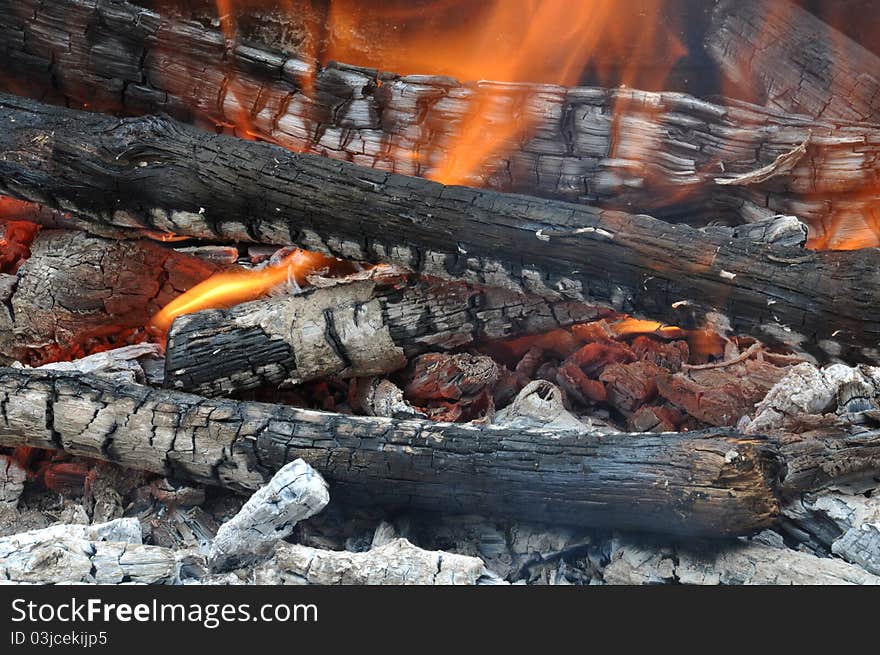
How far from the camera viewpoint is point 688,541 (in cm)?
403

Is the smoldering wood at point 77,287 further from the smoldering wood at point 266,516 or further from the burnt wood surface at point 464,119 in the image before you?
the smoldering wood at point 266,516

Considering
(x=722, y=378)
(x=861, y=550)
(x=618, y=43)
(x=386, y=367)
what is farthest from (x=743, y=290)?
(x=618, y=43)

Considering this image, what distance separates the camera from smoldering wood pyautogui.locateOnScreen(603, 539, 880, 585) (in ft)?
12.3

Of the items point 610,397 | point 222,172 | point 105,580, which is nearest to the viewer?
point 105,580

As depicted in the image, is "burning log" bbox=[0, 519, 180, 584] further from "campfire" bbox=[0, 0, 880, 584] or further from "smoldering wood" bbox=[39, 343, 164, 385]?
"smoldering wood" bbox=[39, 343, 164, 385]

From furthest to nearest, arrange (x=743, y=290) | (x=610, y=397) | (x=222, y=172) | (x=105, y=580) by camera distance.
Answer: (x=610, y=397) < (x=222, y=172) < (x=743, y=290) < (x=105, y=580)

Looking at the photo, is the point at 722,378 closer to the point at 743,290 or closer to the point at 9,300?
the point at 743,290

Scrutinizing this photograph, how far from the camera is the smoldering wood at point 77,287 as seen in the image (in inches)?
205

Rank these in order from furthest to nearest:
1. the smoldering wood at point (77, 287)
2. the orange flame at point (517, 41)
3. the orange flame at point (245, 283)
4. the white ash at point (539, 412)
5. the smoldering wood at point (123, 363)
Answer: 1. the orange flame at point (517, 41)
2. the smoldering wood at point (77, 287)
3. the orange flame at point (245, 283)
4. the smoldering wood at point (123, 363)
5. the white ash at point (539, 412)

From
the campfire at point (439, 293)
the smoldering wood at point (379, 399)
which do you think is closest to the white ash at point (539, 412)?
the campfire at point (439, 293)

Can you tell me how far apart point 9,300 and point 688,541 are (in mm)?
4067

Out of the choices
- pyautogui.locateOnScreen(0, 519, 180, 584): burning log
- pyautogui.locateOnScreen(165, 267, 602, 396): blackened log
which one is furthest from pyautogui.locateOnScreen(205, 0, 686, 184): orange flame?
pyautogui.locateOnScreen(0, 519, 180, 584): burning log

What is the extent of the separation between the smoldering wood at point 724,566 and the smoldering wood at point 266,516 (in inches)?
55.8

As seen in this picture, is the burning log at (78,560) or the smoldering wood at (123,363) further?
the smoldering wood at (123,363)
